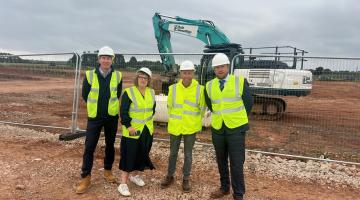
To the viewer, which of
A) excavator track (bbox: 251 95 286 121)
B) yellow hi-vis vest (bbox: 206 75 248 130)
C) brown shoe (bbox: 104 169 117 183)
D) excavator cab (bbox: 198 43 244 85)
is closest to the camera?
yellow hi-vis vest (bbox: 206 75 248 130)

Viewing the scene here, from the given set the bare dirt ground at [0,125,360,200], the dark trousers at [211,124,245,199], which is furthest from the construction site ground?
the dark trousers at [211,124,245,199]

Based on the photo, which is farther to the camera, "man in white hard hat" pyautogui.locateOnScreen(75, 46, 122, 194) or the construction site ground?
the construction site ground

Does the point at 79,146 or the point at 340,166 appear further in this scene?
the point at 79,146

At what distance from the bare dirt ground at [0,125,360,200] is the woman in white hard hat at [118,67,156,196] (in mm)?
457

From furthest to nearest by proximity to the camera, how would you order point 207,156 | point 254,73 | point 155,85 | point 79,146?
point 254,73
point 155,85
point 79,146
point 207,156

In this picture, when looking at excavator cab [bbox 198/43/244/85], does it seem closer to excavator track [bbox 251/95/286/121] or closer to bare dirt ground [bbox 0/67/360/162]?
bare dirt ground [bbox 0/67/360/162]

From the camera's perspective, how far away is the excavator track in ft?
41.7

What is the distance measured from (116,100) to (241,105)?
1873mm

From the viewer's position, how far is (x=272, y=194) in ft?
19.6

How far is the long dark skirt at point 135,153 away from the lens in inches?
219

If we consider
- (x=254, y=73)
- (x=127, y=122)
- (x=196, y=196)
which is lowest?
(x=196, y=196)

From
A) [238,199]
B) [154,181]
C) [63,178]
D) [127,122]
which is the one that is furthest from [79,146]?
[238,199]

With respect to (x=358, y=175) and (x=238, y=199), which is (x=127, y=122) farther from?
(x=358, y=175)

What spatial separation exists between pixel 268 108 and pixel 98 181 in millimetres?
8119
